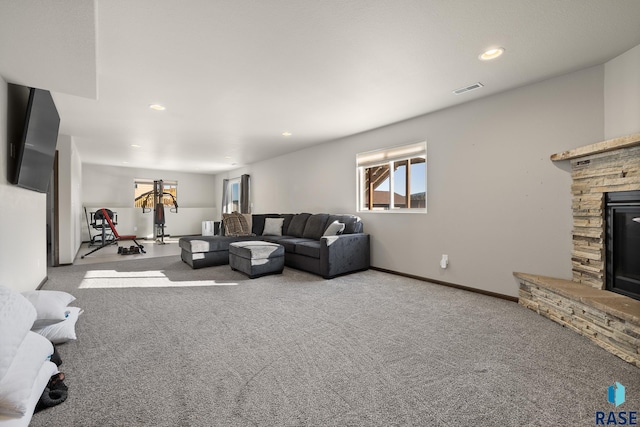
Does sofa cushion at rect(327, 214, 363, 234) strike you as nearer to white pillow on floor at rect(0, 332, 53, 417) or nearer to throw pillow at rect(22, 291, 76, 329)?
throw pillow at rect(22, 291, 76, 329)

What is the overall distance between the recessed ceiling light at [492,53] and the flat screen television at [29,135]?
403cm

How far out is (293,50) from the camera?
2434 millimetres

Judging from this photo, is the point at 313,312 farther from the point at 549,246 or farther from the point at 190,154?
Result: the point at 190,154

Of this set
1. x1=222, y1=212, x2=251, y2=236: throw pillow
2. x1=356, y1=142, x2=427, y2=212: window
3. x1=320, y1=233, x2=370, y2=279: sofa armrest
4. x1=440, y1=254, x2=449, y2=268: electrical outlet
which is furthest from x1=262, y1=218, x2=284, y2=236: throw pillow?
x1=440, y1=254, x2=449, y2=268: electrical outlet

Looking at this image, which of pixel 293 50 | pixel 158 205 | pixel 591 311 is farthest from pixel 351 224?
pixel 158 205

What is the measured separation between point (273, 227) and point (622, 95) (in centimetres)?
539

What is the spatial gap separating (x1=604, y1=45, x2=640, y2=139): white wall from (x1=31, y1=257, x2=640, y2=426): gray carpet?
1.84 meters

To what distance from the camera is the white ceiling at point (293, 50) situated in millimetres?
1885

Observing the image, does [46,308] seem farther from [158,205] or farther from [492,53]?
[158,205]

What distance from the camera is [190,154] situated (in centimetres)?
715

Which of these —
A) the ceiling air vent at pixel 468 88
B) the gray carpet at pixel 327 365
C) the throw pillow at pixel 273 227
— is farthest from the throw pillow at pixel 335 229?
the ceiling air vent at pixel 468 88

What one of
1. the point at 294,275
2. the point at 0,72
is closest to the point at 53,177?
the point at 0,72

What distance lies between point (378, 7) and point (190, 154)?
6.39 meters

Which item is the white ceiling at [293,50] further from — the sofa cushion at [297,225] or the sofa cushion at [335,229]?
the sofa cushion at [297,225]
